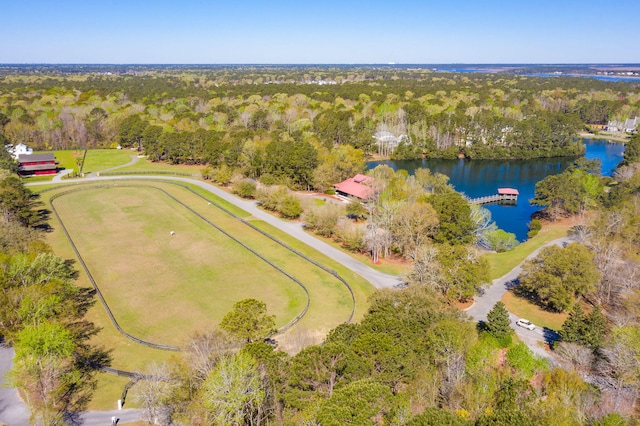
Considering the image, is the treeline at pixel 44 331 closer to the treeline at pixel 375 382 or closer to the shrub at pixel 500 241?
the treeline at pixel 375 382

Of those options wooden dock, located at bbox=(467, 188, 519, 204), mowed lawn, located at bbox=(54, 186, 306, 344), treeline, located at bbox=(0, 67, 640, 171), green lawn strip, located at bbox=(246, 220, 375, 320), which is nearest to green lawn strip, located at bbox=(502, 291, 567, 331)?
green lawn strip, located at bbox=(246, 220, 375, 320)

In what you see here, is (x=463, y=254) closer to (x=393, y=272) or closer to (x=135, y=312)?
(x=393, y=272)

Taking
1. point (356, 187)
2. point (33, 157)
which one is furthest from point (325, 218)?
point (33, 157)

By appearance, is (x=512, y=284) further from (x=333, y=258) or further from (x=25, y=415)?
(x=25, y=415)

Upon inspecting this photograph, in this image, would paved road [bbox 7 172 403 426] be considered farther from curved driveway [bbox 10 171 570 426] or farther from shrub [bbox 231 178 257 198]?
shrub [bbox 231 178 257 198]

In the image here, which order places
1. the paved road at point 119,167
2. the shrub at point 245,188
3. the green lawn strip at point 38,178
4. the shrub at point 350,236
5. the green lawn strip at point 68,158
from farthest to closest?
the green lawn strip at point 68,158 < the paved road at point 119,167 < the green lawn strip at point 38,178 < the shrub at point 245,188 < the shrub at point 350,236

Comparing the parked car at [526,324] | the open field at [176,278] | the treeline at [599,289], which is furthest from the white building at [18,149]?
the treeline at [599,289]
